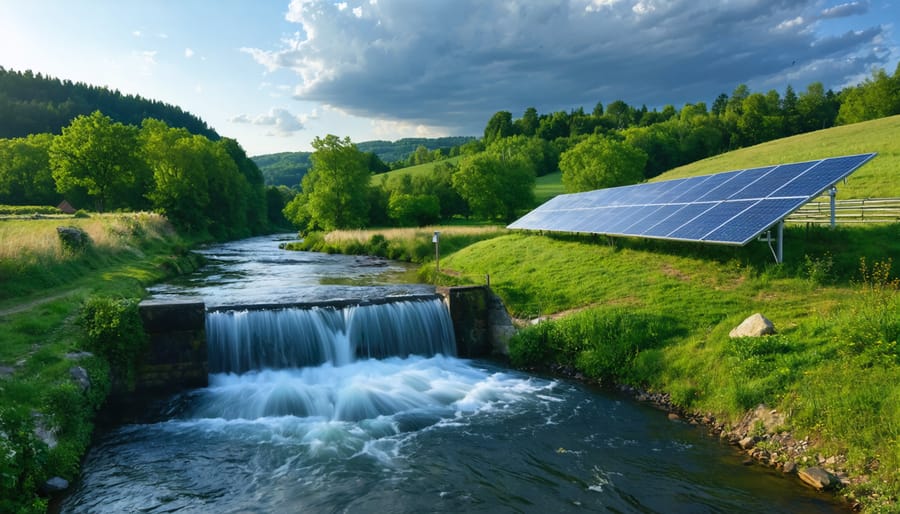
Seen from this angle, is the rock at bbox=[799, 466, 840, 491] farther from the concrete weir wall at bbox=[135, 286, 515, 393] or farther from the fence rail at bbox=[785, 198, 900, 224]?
the concrete weir wall at bbox=[135, 286, 515, 393]

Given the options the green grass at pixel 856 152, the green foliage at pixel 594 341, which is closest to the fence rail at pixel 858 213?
the green grass at pixel 856 152

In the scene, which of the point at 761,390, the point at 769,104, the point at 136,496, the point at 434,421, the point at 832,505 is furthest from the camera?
the point at 769,104

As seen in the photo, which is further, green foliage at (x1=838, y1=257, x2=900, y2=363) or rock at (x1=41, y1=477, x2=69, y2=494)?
green foliage at (x1=838, y1=257, x2=900, y2=363)

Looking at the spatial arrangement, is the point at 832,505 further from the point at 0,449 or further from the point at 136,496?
the point at 0,449

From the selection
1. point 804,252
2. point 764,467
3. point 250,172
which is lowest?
point 764,467

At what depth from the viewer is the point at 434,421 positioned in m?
12.6

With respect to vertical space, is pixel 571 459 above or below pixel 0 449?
below

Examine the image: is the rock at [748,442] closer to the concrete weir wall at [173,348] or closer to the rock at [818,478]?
the rock at [818,478]

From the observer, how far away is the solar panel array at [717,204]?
16109 mm

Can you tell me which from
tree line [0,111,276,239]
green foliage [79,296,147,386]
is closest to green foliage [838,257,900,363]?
green foliage [79,296,147,386]

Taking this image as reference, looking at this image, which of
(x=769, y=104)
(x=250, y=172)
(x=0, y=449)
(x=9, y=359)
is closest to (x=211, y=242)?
(x=250, y=172)

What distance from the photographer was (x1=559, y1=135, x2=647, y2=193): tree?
204 feet

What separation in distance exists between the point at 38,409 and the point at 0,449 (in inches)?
92.1

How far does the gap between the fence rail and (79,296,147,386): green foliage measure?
23.7 metres
